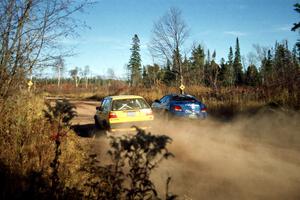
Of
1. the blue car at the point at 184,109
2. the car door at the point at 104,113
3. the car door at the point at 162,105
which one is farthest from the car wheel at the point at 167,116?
the car door at the point at 104,113

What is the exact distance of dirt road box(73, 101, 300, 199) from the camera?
212 inches

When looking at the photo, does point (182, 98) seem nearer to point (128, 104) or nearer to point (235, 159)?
point (128, 104)

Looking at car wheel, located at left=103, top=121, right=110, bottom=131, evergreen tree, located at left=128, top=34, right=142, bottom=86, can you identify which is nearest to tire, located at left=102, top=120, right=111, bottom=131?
car wheel, located at left=103, top=121, right=110, bottom=131

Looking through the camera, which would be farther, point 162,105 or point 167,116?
point 162,105

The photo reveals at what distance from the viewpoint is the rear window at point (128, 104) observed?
10.9 metres

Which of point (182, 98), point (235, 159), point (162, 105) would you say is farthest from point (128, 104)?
point (235, 159)

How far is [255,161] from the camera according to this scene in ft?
24.0

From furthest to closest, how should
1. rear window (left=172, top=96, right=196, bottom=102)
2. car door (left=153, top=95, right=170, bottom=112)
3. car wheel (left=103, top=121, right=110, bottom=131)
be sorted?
1. car door (left=153, top=95, right=170, bottom=112)
2. rear window (left=172, top=96, right=196, bottom=102)
3. car wheel (left=103, top=121, right=110, bottom=131)

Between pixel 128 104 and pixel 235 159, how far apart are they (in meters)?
4.88

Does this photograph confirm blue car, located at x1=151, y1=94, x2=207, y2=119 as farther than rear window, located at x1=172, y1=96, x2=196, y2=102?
No

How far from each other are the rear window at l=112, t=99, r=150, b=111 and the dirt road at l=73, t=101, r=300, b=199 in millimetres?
1273

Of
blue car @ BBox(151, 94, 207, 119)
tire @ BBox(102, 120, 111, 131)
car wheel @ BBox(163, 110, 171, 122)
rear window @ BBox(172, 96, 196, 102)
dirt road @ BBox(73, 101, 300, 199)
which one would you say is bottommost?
dirt road @ BBox(73, 101, 300, 199)

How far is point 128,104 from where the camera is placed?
11.2 meters

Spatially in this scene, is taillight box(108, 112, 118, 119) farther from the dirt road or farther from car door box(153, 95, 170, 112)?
car door box(153, 95, 170, 112)
